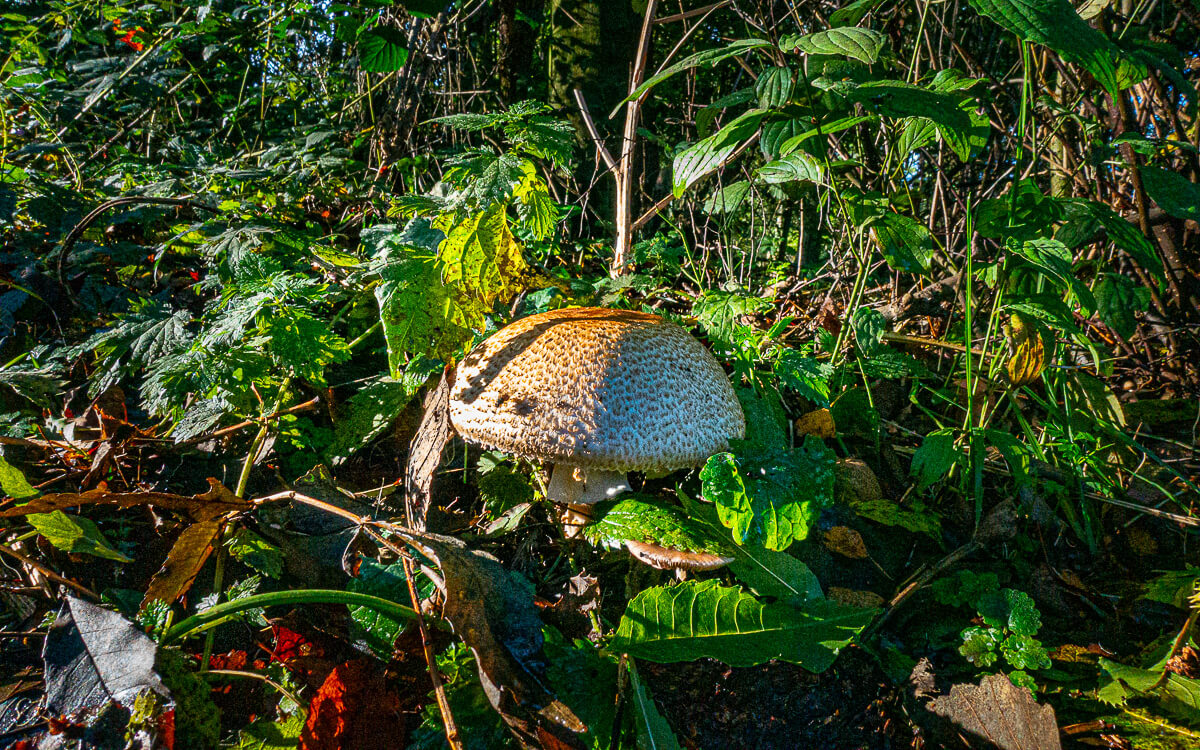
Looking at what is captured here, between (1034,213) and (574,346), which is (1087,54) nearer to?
(1034,213)

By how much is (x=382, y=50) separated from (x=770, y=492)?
2701 millimetres

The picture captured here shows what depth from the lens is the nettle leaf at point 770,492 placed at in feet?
5.78

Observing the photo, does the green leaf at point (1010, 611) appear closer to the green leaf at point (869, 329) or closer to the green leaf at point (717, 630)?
the green leaf at point (717, 630)

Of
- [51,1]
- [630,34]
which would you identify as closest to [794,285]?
[630,34]

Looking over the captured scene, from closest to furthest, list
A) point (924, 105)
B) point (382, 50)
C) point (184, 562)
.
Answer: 1. point (924, 105)
2. point (184, 562)
3. point (382, 50)

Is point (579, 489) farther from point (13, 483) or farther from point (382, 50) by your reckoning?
point (382, 50)

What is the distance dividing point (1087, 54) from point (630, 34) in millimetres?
3348

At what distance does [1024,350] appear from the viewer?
2045 mm

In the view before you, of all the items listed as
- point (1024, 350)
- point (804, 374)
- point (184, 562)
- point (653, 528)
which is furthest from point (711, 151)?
point (184, 562)

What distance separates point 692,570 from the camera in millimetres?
1816

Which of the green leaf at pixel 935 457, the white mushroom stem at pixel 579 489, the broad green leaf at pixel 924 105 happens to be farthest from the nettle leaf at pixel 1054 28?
the white mushroom stem at pixel 579 489

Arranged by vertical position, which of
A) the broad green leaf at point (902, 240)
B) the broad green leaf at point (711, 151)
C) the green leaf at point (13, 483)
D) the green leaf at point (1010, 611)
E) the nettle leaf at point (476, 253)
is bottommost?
the green leaf at point (1010, 611)

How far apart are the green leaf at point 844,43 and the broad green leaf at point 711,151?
0.63 ft

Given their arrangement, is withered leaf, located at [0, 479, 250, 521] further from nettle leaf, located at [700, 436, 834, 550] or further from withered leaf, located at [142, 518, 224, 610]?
nettle leaf, located at [700, 436, 834, 550]
